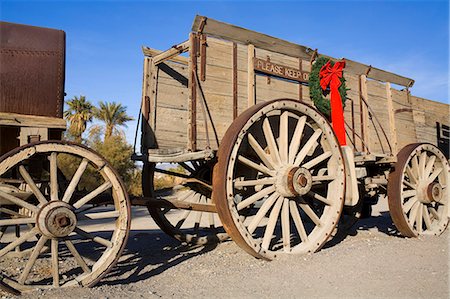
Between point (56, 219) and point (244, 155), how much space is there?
106 inches

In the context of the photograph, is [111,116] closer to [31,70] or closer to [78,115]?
[78,115]

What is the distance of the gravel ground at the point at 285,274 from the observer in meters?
3.33

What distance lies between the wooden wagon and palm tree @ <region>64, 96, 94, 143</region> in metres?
20.5

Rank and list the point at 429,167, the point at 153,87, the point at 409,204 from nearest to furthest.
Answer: the point at 153,87 → the point at 409,204 → the point at 429,167

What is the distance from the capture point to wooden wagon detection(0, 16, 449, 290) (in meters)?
3.58

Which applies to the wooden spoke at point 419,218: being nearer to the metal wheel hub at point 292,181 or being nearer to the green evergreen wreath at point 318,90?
the green evergreen wreath at point 318,90

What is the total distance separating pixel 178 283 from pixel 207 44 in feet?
9.01

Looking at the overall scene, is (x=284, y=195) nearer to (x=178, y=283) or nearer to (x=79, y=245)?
(x=178, y=283)

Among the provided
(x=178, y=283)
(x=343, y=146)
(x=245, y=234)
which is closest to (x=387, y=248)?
(x=343, y=146)

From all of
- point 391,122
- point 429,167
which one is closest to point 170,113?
point 391,122

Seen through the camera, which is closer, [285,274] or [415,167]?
[285,274]

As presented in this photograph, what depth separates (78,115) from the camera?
2516 centimetres

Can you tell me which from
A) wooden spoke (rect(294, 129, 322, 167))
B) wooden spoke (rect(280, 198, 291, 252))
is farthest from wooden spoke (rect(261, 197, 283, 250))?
wooden spoke (rect(294, 129, 322, 167))

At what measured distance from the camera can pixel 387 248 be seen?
510cm
